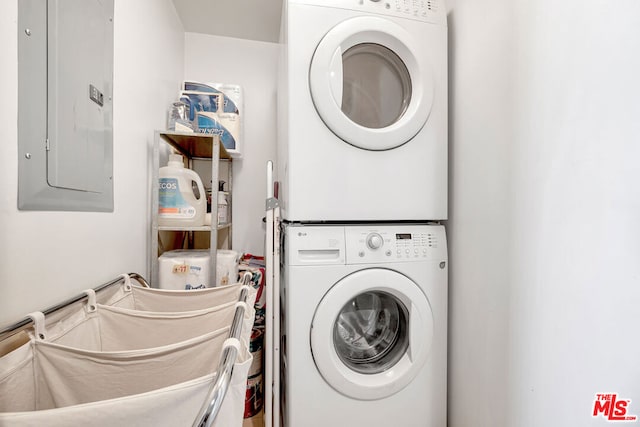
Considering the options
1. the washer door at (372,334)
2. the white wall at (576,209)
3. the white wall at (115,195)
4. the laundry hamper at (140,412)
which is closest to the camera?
the laundry hamper at (140,412)

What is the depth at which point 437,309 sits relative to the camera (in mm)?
1082

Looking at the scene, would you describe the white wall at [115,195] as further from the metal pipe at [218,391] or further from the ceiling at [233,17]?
the metal pipe at [218,391]

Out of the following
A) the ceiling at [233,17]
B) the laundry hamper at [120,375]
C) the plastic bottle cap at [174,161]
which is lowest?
the laundry hamper at [120,375]

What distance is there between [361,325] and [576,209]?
2.71 ft

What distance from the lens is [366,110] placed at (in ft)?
3.72

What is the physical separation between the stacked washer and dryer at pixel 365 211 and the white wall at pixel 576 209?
12.3 inches

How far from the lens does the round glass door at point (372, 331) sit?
3.62 feet

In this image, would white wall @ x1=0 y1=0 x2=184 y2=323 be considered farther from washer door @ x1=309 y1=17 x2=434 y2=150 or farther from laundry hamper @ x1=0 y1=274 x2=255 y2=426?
washer door @ x1=309 y1=17 x2=434 y2=150

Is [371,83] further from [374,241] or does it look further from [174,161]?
[174,161]

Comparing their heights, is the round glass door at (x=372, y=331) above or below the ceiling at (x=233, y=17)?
below

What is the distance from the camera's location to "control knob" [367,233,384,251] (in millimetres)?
1022

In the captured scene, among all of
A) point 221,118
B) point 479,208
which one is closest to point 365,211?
point 479,208

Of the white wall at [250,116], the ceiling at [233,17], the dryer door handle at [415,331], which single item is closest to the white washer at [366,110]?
the dryer door handle at [415,331]

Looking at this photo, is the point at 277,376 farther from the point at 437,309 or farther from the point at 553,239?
the point at 553,239
